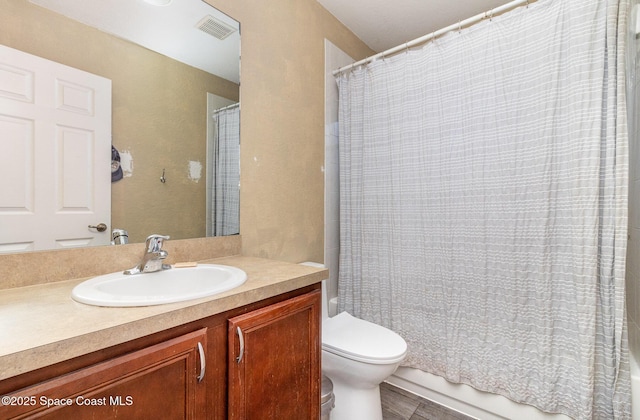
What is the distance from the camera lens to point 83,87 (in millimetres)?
1041

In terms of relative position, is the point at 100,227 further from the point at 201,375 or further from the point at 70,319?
the point at 201,375

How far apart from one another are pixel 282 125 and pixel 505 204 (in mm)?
1257

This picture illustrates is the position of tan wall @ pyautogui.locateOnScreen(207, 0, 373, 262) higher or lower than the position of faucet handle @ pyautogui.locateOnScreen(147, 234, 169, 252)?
higher

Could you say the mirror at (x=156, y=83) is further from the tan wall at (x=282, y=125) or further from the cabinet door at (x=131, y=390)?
the cabinet door at (x=131, y=390)

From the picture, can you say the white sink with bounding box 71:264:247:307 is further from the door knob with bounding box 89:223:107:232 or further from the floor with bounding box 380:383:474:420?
the floor with bounding box 380:383:474:420

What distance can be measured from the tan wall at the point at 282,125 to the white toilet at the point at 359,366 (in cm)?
59

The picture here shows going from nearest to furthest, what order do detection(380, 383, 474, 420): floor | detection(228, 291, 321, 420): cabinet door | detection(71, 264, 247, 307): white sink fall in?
1. detection(71, 264, 247, 307): white sink
2. detection(228, 291, 321, 420): cabinet door
3. detection(380, 383, 474, 420): floor

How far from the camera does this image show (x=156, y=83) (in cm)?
124

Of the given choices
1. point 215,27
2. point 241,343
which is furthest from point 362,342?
point 215,27

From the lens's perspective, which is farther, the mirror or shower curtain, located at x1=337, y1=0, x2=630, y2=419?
shower curtain, located at x1=337, y1=0, x2=630, y2=419

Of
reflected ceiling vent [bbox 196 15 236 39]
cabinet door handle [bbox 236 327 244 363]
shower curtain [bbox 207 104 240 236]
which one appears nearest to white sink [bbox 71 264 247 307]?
cabinet door handle [bbox 236 327 244 363]

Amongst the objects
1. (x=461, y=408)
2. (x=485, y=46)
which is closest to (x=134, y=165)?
(x=485, y=46)

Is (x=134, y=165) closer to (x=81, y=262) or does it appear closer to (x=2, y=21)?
(x=81, y=262)

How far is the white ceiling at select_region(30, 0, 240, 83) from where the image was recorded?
1.06 metres
